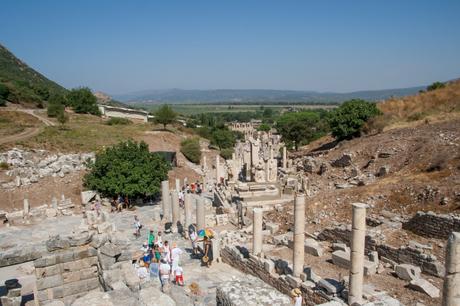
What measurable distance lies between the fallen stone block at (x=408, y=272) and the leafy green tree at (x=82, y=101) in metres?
60.7

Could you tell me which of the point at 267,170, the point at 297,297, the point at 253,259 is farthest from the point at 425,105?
the point at 297,297

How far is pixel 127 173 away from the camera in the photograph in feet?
79.9

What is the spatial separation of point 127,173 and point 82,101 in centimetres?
4423

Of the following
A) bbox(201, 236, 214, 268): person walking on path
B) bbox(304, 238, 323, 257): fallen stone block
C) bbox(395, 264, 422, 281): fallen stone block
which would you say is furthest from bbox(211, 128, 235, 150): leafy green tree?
bbox(395, 264, 422, 281): fallen stone block

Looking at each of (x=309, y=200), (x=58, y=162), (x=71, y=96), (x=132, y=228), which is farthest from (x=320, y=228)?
(x=71, y=96)

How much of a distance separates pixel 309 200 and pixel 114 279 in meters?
12.1

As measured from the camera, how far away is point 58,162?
31.9m

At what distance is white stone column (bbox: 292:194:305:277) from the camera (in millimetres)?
10711

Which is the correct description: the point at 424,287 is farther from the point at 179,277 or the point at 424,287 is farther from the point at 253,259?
the point at 179,277

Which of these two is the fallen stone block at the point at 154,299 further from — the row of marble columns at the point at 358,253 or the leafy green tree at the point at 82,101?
the leafy green tree at the point at 82,101

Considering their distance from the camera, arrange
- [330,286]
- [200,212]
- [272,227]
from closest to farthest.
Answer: [330,286]
[200,212]
[272,227]

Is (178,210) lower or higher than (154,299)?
lower

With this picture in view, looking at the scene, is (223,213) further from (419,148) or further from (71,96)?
(71,96)

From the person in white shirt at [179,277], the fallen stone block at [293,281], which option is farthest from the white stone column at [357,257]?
the person in white shirt at [179,277]
